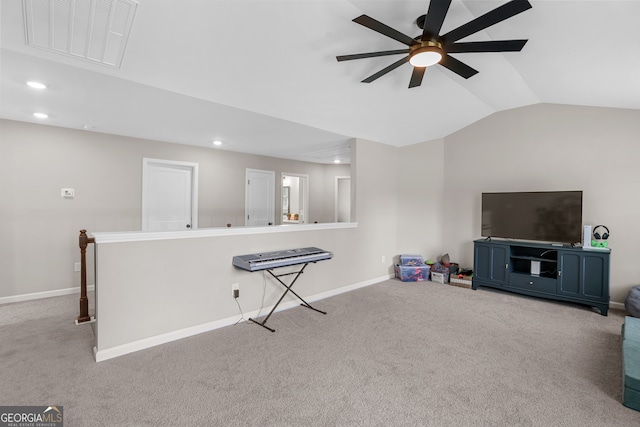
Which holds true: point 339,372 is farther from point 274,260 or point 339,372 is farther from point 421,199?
point 421,199

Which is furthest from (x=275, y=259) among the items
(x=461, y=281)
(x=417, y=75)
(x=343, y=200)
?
(x=343, y=200)

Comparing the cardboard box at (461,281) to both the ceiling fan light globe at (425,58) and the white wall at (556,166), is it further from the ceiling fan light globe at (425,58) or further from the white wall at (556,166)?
the ceiling fan light globe at (425,58)

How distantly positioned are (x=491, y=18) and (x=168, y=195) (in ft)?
15.9

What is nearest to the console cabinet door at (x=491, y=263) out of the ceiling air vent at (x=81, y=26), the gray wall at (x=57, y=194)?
the ceiling air vent at (x=81, y=26)

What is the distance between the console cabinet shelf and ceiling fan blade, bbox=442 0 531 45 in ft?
10.6

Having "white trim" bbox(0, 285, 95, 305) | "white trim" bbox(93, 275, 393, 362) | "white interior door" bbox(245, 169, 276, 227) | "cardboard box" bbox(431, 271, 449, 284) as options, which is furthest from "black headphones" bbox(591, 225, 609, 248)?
"white trim" bbox(0, 285, 95, 305)

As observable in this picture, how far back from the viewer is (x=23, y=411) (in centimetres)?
180

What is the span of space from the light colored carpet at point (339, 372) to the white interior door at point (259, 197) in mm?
3031

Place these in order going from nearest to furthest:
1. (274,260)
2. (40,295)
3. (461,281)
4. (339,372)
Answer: (339,372) → (274,260) → (40,295) → (461,281)

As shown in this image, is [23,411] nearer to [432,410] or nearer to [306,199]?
[432,410]

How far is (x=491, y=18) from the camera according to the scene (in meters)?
1.70

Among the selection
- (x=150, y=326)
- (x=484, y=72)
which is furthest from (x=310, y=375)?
(x=484, y=72)

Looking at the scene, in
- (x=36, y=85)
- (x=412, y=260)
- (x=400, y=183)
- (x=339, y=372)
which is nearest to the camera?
(x=339, y=372)

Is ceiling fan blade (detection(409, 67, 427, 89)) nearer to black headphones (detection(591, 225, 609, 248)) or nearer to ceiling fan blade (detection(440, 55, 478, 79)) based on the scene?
ceiling fan blade (detection(440, 55, 478, 79))
